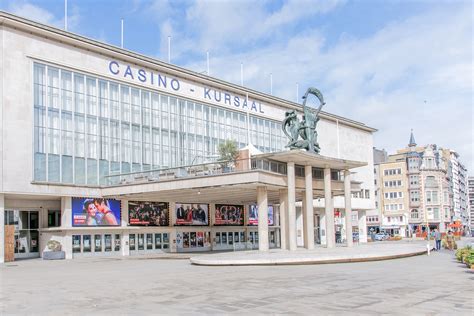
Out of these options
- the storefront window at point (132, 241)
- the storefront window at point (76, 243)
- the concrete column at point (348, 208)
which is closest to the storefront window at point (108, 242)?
the storefront window at point (132, 241)

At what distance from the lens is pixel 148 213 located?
52.6 m

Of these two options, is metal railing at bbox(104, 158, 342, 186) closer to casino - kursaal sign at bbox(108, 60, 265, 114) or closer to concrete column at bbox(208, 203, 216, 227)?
casino - kursaal sign at bbox(108, 60, 265, 114)

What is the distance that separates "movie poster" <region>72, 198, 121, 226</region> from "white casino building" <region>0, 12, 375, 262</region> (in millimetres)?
124

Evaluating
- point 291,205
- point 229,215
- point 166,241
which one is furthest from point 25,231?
point 229,215

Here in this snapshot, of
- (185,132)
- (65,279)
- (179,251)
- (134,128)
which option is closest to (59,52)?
(134,128)

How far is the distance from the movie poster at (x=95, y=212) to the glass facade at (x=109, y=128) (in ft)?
5.57

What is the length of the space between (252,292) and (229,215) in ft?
139

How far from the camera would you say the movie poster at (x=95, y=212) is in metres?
47.1

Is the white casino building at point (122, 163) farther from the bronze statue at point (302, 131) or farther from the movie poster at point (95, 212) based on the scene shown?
the bronze statue at point (302, 131)

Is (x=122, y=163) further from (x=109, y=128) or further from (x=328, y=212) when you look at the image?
(x=328, y=212)

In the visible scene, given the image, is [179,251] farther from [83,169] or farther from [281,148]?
[281,148]

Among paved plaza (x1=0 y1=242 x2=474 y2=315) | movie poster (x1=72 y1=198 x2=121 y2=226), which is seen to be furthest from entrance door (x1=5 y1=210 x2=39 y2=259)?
paved plaza (x1=0 y1=242 x2=474 y2=315)

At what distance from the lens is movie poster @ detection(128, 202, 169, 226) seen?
2024 inches

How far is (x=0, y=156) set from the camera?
138ft
